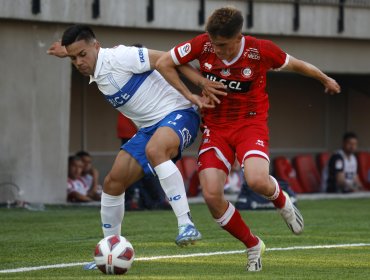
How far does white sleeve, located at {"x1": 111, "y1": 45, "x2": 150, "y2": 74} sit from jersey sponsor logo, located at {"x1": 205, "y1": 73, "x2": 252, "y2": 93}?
676 mm

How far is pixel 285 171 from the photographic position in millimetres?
24453

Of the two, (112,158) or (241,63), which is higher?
(241,63)

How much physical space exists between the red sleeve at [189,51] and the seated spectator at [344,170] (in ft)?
44.6

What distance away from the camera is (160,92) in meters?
10.1

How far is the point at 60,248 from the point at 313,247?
2537mm

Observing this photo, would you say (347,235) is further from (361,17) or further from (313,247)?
(361,17)

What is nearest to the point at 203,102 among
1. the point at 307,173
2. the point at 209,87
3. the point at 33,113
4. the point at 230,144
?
the point at 209,87

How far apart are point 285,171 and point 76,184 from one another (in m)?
6.03

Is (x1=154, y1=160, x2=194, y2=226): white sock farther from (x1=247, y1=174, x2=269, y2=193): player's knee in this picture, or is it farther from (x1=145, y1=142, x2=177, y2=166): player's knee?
(x1=247, y1=174, x2=269, y2=193): player's knee

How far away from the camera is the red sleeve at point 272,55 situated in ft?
31.1

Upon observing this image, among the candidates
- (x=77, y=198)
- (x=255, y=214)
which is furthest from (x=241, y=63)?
(x=77, y=198)

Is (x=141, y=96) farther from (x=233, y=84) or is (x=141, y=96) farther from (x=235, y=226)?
(x=235, y=226)

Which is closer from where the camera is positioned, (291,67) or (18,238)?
(291,67)

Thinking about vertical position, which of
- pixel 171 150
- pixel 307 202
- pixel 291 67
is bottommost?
pixel 307 202
